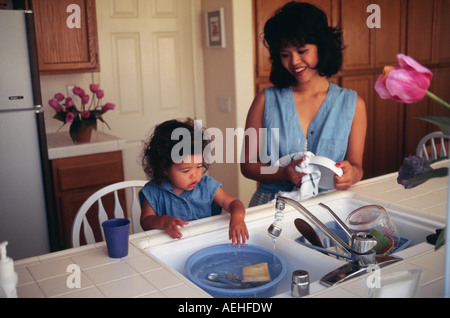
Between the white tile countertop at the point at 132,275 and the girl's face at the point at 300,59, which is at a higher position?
the girl's face at the point at 300,59

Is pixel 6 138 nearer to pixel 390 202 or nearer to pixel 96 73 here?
pixel 96 73

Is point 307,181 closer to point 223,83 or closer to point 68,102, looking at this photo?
point 68,102

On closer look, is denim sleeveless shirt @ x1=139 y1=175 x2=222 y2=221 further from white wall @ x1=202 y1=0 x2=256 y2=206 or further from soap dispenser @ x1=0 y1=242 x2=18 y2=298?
white wall @ x1=202 y1=0 x2=256 y2=206

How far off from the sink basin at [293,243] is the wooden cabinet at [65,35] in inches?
76.2

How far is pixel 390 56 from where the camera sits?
4.25 m

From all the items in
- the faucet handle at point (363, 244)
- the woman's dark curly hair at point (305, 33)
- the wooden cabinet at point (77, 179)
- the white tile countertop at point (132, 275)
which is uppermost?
the woman's dark curly hair at point (305, 33)

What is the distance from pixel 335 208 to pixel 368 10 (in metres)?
2.77

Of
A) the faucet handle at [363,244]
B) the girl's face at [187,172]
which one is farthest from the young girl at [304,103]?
the faucet handle at [363,244]

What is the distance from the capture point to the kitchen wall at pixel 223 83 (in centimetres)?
333

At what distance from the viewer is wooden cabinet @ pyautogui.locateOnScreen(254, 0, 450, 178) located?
3936mm

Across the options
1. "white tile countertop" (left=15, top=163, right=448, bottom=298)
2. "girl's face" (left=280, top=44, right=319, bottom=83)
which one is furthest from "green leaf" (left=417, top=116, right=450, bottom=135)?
"girl's face" (left=280, top=44, right=319, bottom=83)

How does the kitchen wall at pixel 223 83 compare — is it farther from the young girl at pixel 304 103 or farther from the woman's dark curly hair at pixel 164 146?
the woman's dark curly hair at pixel 164 146

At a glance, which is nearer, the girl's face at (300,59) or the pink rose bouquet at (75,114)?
the girl's face at (300,59)

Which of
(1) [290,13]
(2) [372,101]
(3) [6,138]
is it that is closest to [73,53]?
(3) [6,138]
